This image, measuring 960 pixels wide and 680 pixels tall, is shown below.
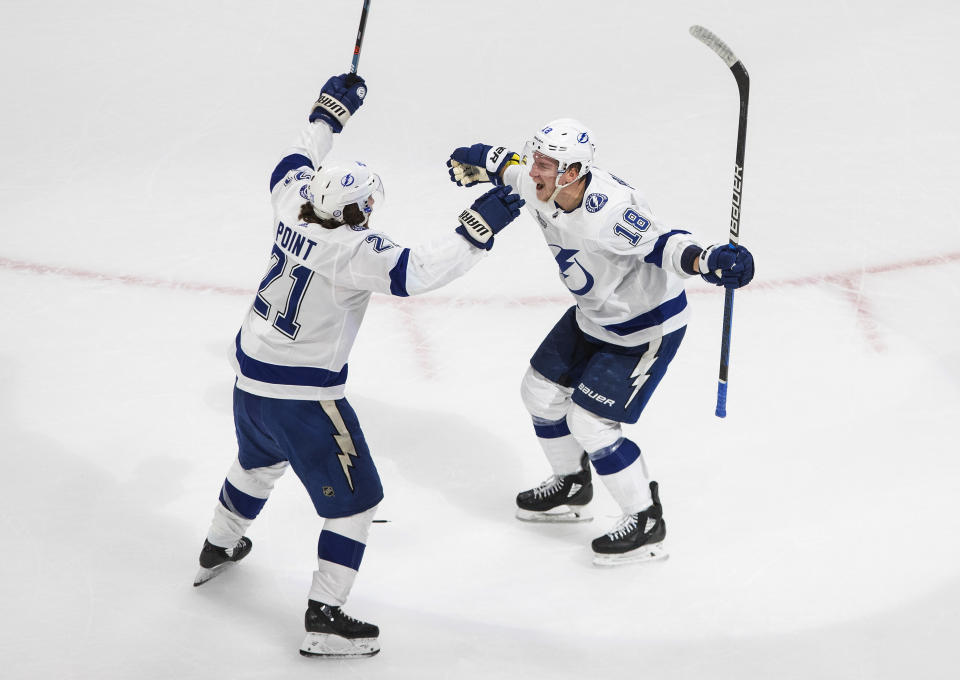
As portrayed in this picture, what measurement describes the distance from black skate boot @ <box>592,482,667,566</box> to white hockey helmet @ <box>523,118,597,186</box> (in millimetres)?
1053

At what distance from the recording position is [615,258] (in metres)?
3.33

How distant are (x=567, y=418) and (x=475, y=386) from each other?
97 centimetres

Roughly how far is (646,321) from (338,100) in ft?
3.71

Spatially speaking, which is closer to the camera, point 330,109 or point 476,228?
point 476,228

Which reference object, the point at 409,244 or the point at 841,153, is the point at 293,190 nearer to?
the point at 409,244

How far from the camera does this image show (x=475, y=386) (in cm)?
450

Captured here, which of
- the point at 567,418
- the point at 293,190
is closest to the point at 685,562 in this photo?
the point at 567,418

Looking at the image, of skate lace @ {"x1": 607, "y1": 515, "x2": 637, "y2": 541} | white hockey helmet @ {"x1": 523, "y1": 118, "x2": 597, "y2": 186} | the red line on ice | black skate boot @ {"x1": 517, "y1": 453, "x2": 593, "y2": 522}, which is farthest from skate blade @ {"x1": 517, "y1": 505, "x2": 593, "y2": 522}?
the red line on ice

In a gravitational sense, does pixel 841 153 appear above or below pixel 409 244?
above

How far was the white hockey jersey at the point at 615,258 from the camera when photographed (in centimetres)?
325

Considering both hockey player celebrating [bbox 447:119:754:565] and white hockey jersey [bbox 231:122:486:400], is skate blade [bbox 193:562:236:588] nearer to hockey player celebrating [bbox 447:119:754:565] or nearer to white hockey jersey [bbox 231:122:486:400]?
white hockey jersey [bbox 231:122:486:400]

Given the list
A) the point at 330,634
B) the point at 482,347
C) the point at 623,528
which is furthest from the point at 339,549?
the point at 482,347

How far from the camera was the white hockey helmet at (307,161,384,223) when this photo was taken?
9.49ft

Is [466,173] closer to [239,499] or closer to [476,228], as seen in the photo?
[476,228]
